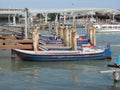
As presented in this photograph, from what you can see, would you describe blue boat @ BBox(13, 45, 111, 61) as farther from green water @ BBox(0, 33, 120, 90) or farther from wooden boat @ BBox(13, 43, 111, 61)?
green water @ BBox(0, 33, 120, 90)

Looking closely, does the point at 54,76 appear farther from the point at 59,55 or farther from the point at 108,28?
the point at 108,28

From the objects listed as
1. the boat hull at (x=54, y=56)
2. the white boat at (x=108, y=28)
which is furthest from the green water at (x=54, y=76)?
the white boat at (x=108, y=28)

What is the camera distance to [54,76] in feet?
102

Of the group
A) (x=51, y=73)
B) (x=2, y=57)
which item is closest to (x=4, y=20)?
(x=2, y=57)

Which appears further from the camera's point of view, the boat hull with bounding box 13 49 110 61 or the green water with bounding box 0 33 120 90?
the boat hull with bounding box 13 49 110 61

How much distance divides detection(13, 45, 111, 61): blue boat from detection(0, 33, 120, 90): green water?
24.8 inches

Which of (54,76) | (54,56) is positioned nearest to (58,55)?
(54,56)

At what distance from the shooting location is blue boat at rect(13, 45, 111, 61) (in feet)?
132

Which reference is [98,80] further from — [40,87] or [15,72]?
[15,72]

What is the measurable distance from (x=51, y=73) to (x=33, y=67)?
4.11 metres

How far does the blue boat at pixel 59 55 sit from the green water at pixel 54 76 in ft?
2.06

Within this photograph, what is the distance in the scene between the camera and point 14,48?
1646 inches

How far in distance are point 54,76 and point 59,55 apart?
31.5ft

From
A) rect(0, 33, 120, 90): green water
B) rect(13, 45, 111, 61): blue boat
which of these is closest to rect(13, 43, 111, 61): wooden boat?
rect(13, 45, 111, 61): blue boat
